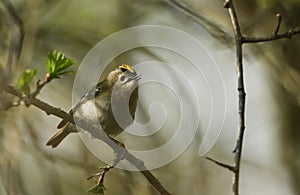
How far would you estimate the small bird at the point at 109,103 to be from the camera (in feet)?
16.3

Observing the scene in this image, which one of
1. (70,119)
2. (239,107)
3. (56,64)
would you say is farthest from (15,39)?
(239,107)

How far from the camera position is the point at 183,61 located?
681cm

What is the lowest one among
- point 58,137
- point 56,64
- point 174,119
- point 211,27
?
point 56,64

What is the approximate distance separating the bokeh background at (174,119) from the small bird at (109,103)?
0.50 meters

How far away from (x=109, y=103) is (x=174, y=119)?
1.45m

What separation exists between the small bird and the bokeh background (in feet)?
1.64

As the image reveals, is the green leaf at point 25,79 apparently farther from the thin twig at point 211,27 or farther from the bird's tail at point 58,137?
the thin twig at point 211,27

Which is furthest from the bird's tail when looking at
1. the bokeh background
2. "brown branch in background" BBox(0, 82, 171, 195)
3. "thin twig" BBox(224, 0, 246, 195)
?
"thin twig" BBox(224, 0, 246, 195)

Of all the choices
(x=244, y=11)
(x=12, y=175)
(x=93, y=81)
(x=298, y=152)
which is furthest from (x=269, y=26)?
(x=12, y=175)

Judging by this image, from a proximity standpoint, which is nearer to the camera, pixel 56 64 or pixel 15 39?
pixel 56 64

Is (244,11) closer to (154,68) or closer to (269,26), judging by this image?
(269,26)

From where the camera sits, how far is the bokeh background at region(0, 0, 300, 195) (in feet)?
17.7

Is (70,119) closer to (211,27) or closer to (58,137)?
(58,137)

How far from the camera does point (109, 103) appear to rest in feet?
16.9
